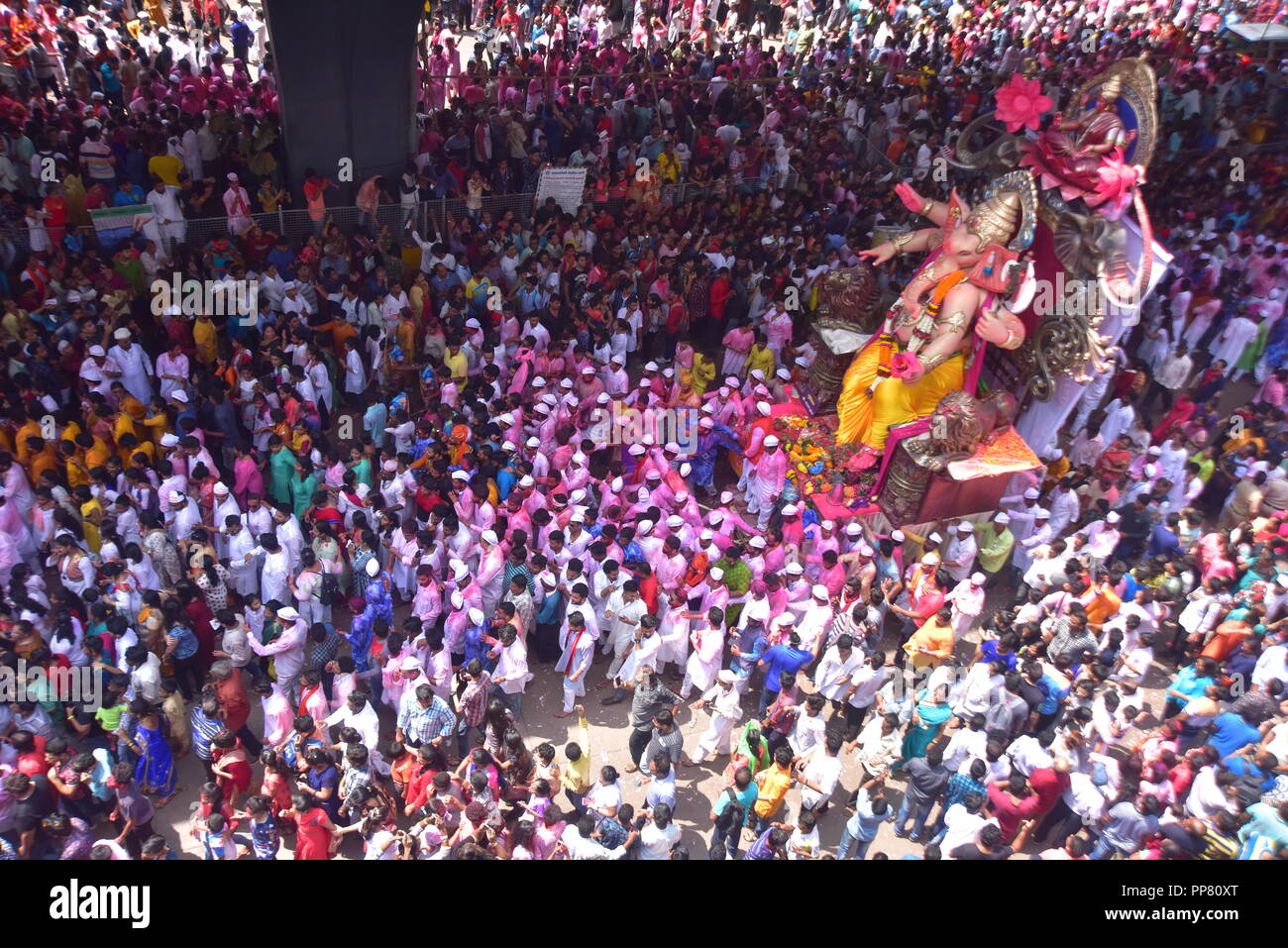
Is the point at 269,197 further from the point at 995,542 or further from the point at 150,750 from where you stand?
the point at 995,542

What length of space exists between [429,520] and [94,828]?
10.4ft

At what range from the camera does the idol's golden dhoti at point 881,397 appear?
9.86 m

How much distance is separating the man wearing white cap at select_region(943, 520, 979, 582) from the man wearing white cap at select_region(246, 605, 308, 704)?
218 inches

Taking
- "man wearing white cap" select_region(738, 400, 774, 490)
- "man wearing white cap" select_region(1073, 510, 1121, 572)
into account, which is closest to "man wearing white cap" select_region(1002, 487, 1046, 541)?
"man wearing white cap" select_region(1073, 510, 1121, 572)

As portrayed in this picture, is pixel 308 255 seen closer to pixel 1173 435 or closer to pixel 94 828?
pixel 94 828

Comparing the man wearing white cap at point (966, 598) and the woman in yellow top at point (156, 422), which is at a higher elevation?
the woman in yellow top at point (156, 422)

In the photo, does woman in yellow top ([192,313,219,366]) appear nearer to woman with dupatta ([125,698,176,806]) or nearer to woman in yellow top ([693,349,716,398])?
woman with dupatta ([125,698,176,806])

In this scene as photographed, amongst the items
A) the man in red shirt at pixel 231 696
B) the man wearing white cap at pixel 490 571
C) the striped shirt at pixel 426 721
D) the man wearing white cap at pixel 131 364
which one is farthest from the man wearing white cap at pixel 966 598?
the man wearing white cap at pixel 131 364

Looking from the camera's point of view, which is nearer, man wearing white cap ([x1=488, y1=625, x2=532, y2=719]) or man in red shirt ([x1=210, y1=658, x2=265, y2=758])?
man in red shirt ([x1=210, y1=658, x2=265, y2=758])

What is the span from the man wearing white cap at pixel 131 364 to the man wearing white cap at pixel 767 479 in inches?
233

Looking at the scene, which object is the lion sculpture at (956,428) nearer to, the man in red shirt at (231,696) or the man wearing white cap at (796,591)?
the man wearing white cap at (796,591)

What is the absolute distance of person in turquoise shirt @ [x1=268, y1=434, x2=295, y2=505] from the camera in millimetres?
8523

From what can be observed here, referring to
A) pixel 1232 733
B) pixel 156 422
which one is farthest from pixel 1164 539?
pixel 156 422

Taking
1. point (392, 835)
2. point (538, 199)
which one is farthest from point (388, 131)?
point (392, 835)
